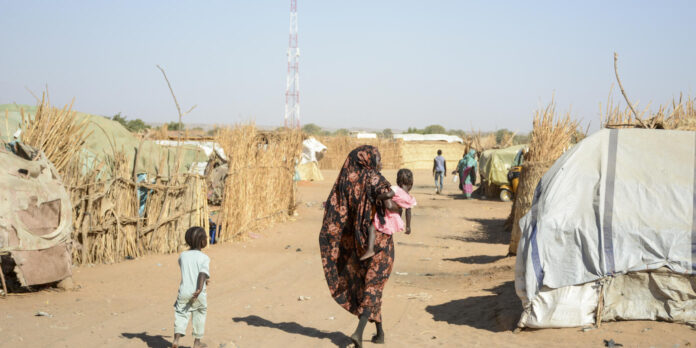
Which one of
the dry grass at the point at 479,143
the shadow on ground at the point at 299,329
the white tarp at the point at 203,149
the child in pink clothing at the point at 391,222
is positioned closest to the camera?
the child in pink clothing at the point at 391,222

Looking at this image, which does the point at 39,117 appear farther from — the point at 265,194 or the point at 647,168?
the point at 647,168

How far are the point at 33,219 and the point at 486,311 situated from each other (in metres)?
5.02

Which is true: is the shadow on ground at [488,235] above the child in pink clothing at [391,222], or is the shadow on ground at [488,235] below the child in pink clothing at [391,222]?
below

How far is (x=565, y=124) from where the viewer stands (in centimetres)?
949

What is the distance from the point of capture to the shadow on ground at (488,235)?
1177 cm

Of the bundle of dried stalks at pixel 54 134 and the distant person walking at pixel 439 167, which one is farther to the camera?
the distant person walking at pixel 439 167

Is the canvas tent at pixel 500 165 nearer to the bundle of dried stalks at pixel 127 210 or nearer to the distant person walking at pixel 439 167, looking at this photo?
the distant person walking at pixel 439 167

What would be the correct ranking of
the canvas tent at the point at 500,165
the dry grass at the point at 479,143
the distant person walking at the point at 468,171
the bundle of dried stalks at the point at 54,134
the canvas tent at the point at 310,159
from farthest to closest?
the canvas tent at the point at 310,159, the dry grass at the point at 479,143, the distant person walking at the point at 468,171, the canvas tent at the point at 500,165, the bundle of dried stalks at the point at 54,134

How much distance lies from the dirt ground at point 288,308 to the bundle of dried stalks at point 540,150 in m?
0.94

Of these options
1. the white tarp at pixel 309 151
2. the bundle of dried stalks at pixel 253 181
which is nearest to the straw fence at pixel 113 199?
the bundle of dried stalks at pixel 253 181

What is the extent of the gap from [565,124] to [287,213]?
6821 millimetres

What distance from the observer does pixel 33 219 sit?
663 cm

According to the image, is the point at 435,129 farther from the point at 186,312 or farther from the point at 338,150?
the point at 186,312

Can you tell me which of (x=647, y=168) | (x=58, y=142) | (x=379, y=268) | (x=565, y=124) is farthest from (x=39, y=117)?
(x=565, y=124)
